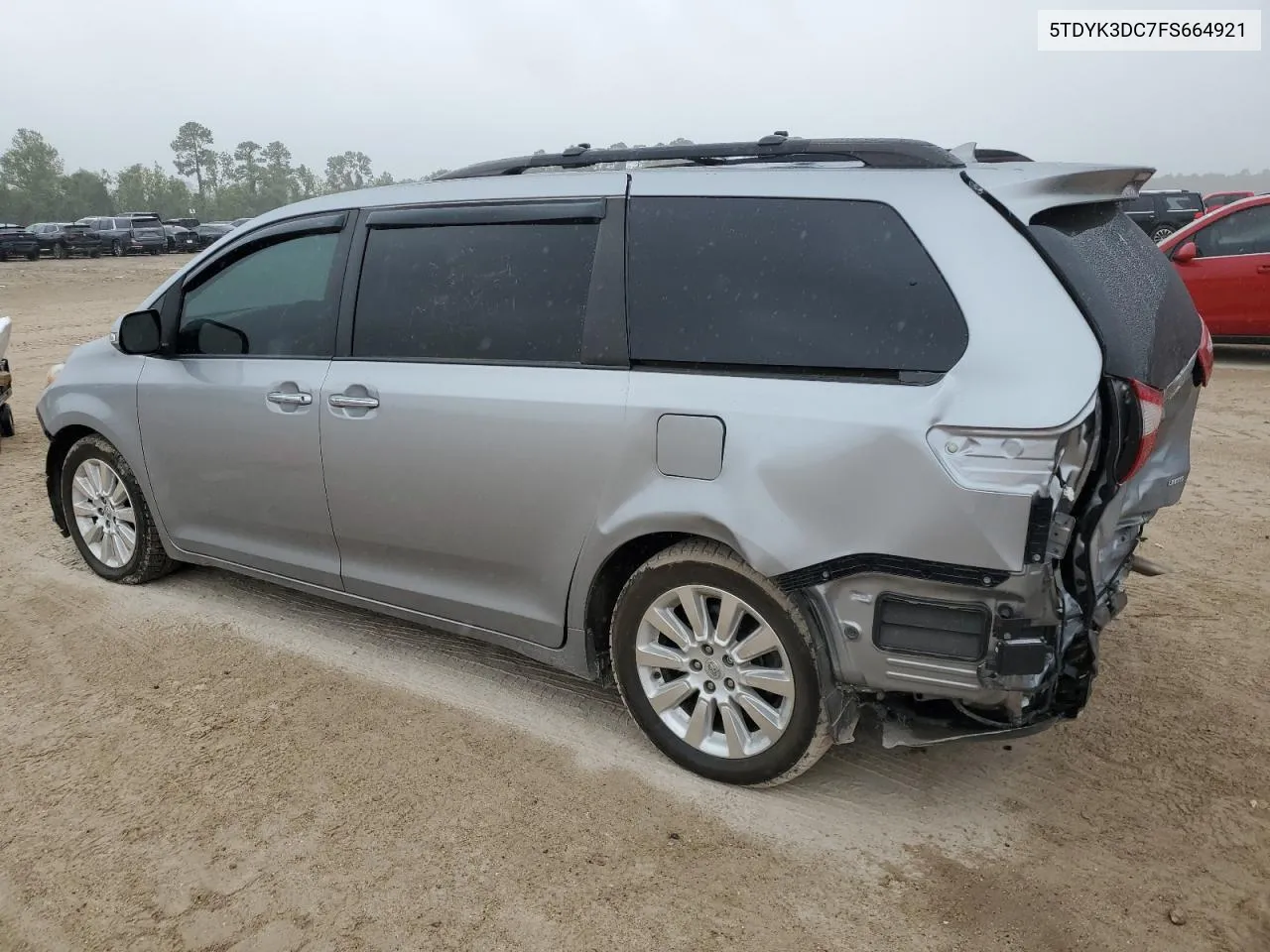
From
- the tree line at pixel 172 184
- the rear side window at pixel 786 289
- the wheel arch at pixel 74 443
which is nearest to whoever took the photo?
the rear side window at pixel 786 289

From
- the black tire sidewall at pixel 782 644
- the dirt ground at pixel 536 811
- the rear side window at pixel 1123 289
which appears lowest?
the dirt ground at pixel 536 811

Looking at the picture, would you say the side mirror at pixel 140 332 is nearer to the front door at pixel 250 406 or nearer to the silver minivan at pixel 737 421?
the front door at pixel 250 406

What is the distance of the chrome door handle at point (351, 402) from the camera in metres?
3.49

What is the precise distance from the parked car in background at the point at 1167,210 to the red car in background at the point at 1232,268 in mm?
15407

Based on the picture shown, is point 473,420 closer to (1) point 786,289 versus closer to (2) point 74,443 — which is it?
(1) point 786,289

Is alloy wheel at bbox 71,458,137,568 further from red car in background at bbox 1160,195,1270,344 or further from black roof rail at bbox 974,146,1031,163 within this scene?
red car in background at bbox 1160,195,1270,344

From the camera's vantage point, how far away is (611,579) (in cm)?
318

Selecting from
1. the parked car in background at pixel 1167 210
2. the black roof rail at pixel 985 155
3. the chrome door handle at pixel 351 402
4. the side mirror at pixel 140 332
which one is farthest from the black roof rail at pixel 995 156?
the parked car in background at pixel 1167 210

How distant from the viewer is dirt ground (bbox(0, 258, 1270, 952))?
8.18ft

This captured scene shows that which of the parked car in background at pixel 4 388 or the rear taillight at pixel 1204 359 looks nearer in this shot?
the rear taillight at pixel 1204 359

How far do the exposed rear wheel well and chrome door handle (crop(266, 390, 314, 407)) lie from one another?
1.37m

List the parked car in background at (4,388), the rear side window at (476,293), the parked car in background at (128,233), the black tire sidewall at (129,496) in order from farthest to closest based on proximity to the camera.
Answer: the parked car in background at (128,233), the parked car in background at (4,388), the black tire sidewall at (129,496), the rear side window at (476,293)

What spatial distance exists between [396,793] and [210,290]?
7.78ft

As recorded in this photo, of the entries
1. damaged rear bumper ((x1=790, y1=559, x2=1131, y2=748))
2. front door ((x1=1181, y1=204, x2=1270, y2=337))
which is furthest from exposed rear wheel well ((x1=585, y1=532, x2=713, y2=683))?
front door ((x1=1181, y1=204, x2=1270, y2=337))
